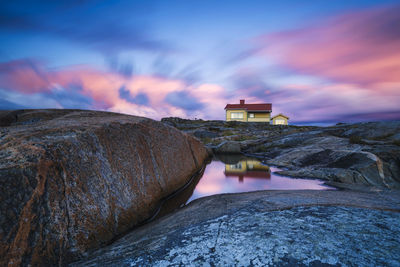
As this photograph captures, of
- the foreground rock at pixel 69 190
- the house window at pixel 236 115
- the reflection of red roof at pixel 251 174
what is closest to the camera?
the foreground rock at pixel 69 190

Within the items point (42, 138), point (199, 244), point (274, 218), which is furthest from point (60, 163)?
point (274, 218)

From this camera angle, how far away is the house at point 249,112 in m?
39.5

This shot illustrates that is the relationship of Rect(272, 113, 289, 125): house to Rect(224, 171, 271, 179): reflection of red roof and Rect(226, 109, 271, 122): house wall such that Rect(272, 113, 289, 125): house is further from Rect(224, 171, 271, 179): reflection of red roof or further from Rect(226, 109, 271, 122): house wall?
Rect(224, 171, 271, 179): reflection of red roof

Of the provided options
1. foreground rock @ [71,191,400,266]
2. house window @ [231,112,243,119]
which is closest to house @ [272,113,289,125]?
house window @ [231,112,243,119]

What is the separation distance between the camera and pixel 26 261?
49.1 inches

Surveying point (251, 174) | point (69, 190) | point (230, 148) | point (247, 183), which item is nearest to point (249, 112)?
point (230, 148)

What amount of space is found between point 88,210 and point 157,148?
1874 millimetres

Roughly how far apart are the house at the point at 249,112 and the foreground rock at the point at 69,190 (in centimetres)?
3833

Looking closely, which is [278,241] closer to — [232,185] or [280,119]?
[232,185]

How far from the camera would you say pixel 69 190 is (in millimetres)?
1650

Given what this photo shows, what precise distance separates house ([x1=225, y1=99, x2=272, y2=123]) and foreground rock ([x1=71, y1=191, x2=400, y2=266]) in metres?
39.1

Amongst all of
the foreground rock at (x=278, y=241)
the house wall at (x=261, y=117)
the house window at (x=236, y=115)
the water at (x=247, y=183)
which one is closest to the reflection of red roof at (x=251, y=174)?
the water at (x=247, y=183)

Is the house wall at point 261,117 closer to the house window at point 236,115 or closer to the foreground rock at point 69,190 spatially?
the house window at point 236,115

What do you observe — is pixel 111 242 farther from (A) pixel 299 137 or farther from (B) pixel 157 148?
(A) pixel 299 137
